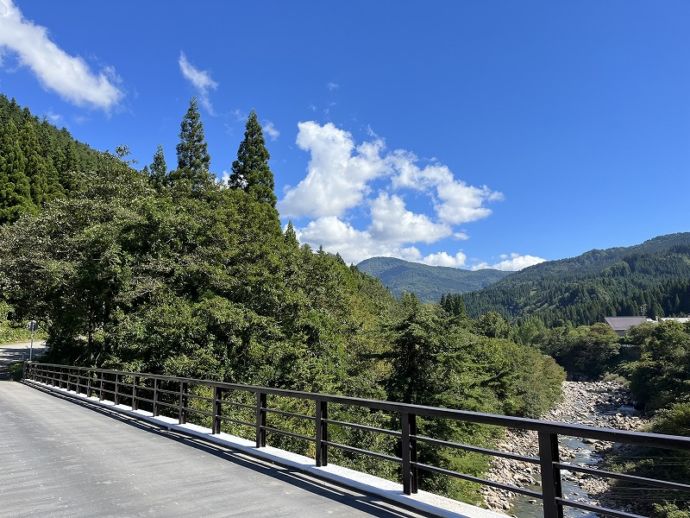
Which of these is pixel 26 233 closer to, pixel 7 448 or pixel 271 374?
pixel 271 374

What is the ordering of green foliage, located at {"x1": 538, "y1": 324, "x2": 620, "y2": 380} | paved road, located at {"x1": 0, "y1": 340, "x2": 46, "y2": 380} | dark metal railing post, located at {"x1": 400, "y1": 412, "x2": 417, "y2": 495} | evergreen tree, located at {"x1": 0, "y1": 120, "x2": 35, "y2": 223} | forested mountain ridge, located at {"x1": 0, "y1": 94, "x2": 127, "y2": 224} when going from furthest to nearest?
1. green foliage, located at {"x1": 538, "y1": 324, "x2": 620, "y2": 380}
2. forested mountain ridge, located at {"x1": 0, "y1": 94, "x2": 127, "y2": 224}
3. evergreen tree, located at {"x1": 0, "y1": 120, "x2": 35, "y2": 223}
4. paved road, located at {"x1": 0, "y1": 340, "x2": 46, "y2": 380}
5. dark metal railing post, located at {"x1": 400, "y1": 412, "x2": 417, "y2": 495}

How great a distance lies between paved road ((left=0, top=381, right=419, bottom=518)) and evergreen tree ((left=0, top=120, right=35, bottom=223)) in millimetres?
47441

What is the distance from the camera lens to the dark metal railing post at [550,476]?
3.84 meters

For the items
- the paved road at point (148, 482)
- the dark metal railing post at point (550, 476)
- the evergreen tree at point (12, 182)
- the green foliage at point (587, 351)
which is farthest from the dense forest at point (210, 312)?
the green foliage at point (587, 351)

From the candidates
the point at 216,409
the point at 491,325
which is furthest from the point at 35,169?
the point at 491,325

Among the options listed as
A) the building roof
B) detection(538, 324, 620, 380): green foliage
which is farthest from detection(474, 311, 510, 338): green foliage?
the building roof

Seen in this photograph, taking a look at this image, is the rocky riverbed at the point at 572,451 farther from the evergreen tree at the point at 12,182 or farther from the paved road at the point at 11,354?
the evergreen tree at the point at 12,182

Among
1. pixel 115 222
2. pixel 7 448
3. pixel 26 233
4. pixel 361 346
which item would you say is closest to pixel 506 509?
pixel 361 346

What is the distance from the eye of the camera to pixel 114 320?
20219mm

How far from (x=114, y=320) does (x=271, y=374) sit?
6925 millimetres

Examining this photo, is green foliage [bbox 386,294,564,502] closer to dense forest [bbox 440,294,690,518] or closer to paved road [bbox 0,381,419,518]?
dense forest [bbox 440,294,690,518]

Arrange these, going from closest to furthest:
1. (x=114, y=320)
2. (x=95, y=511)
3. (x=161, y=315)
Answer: (x=95, y=511), (x=161, y=315), (x=114, y=320)

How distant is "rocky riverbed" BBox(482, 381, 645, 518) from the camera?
98.4ft

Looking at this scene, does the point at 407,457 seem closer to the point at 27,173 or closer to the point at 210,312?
the point at 210,312
